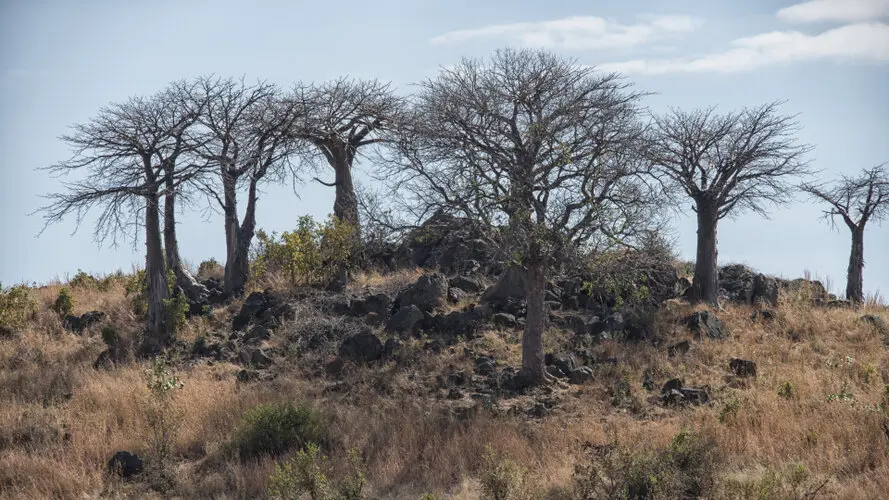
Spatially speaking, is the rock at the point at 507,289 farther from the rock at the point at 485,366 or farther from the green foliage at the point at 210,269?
the green foliage at the point at 210,269

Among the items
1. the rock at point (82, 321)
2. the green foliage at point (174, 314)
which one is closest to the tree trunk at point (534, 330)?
the green foliage at point (174, 314)

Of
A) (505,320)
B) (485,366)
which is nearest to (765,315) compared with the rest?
(505,320)

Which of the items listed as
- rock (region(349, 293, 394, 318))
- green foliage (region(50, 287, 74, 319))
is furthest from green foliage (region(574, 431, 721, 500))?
green foliage (region(50, 287, 74, 319))

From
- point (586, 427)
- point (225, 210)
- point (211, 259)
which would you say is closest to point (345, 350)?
point (586, 427)

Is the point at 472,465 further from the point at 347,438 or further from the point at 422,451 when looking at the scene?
the point at 347,438

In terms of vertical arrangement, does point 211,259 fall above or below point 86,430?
above

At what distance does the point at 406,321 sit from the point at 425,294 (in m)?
1.52

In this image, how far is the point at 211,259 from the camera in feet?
96.5

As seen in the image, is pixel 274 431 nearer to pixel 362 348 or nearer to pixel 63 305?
pixel 362 348

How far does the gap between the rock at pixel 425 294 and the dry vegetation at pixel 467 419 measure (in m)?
1.99

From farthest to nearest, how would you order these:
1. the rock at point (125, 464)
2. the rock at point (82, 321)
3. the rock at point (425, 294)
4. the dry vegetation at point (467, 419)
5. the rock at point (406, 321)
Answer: the rock at point (82, 321), the rock at point (425, 294), the rock at point (406, 321), the rock at point (125, 464), the dry vegetation at point (467, 419)

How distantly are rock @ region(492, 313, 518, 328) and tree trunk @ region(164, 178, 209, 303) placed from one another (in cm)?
820

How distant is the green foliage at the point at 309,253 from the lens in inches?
907

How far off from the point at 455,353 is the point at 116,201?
8723 mm
